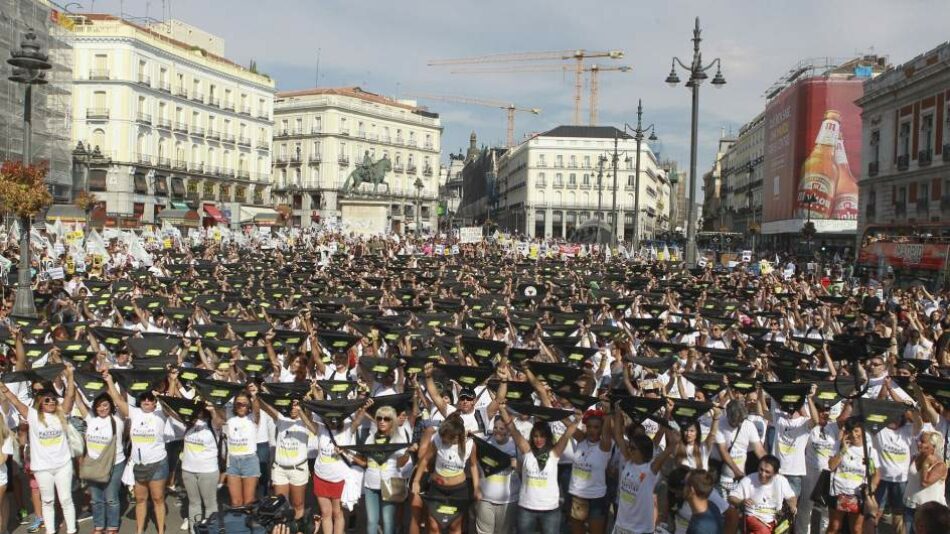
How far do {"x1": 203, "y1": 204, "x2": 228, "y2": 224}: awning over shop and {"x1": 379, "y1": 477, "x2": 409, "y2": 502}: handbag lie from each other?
203 feet

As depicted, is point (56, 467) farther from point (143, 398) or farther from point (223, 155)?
point (223, 155)

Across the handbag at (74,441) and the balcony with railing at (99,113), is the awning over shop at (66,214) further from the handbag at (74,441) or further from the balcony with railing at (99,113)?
the handbag at (74,441)

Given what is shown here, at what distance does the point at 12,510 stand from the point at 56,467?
2.76 feet

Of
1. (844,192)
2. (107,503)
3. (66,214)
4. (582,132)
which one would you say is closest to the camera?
(107,503)

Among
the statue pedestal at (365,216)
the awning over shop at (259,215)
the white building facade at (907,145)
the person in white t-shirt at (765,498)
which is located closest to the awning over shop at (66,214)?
the statue pedestal at (365,216)

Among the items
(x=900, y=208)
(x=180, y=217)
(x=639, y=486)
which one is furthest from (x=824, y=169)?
(x=639, y=486)

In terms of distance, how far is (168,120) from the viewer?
66.2m

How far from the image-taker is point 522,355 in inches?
446

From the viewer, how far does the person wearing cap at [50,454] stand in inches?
330

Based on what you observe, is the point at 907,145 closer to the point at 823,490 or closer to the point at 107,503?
the point at 823,490

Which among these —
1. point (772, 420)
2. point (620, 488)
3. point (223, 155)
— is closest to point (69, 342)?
point (620, 488)

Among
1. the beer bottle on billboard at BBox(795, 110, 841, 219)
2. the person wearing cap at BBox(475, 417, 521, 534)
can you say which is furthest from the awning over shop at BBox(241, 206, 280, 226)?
the person wearing cap at BBox(475, 417, 521, 534)

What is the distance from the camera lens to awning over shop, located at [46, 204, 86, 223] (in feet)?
134

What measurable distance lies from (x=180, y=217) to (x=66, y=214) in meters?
17.6
